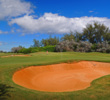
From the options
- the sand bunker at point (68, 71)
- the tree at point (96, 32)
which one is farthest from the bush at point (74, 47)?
the sand bunker at point (68, 71)

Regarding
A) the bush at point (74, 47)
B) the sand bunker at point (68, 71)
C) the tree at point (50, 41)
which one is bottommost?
the sand bunker at point (68, 71)

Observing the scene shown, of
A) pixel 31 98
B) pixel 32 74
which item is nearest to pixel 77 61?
pixel 32 74

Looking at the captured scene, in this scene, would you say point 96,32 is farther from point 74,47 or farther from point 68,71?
point 68,71

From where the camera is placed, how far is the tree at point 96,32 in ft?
172

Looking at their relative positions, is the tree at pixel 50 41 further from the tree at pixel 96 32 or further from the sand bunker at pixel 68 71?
the sand bunker at pixel 68 71

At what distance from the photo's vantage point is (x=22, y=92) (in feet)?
17.9

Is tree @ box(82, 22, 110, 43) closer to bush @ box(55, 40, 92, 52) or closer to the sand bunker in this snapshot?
bush @ box(55, 40, 92, 52)

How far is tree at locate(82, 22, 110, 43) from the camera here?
2065 inches

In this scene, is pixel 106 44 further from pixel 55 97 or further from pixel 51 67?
pixel 55 97

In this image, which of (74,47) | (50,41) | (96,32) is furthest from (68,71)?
(50,41)

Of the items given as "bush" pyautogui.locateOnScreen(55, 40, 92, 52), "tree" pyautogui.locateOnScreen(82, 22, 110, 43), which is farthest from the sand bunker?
"tree" pyautogui.locateOnScreen(82, 22, 110, 43)

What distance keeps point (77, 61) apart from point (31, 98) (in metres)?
11.0

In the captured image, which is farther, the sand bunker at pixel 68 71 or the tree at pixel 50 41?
the tree at pixel 50 41

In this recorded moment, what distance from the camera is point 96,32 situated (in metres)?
54.4
